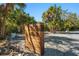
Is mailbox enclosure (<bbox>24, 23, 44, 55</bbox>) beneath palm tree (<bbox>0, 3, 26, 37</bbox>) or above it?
beneath

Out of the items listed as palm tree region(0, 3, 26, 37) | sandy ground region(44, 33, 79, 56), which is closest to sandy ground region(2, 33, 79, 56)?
sandy ground region(44, 33, 79, 56)

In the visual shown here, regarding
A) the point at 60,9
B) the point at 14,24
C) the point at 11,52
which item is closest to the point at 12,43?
the point at 11,52

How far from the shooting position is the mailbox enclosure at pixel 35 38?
4.94ft

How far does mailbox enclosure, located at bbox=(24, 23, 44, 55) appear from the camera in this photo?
1506 mm

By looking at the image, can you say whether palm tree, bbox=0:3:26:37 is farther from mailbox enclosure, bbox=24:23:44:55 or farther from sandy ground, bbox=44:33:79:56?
sandy ground, bbox=44:33:79:56

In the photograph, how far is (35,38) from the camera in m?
1.51

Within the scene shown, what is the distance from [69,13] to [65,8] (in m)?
0.07

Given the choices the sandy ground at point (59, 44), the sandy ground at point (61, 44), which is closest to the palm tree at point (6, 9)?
the sandy ground at point (59, 44)

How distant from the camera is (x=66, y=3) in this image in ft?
4.95

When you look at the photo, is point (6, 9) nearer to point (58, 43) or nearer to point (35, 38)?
point (35, 38)

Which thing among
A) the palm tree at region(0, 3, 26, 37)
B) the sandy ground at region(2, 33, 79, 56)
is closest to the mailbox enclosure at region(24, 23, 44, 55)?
the sandy ground at region(2, 33, 79, 56)

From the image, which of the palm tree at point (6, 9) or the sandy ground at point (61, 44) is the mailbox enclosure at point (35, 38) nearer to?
the sandy ground at point (61, 44)

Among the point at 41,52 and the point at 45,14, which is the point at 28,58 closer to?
the point at 41,52

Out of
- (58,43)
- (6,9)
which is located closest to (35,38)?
(58,43)
